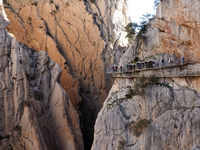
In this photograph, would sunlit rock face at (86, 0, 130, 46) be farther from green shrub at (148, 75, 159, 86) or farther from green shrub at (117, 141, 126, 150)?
green shrub at (117, 141, 126, 150)

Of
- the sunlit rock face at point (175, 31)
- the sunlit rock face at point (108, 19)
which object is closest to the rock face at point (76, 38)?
the sunlit rock face at point (108, 19)

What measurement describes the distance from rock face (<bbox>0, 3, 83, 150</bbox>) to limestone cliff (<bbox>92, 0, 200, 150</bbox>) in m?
6.55

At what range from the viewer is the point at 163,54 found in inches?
880

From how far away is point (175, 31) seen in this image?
21891mm

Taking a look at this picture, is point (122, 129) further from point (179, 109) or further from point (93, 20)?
point (93, 20)

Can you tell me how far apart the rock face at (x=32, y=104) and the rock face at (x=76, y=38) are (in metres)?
8.10

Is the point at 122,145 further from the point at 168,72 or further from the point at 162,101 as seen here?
the point at 168,72

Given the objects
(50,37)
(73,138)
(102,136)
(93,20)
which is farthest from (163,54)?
(50,37)

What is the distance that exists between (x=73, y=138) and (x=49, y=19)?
22766 mm

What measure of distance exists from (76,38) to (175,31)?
68.4 ft

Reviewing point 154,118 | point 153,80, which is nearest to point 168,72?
point 153,80

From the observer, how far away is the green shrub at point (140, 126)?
19.9 meters

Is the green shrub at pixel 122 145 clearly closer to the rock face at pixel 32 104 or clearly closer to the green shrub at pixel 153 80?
the green shrub at pixel 153 80

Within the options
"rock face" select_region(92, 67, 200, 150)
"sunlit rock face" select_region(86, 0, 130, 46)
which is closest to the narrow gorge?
"rock face" select_region(92, 67, 200, 150)
